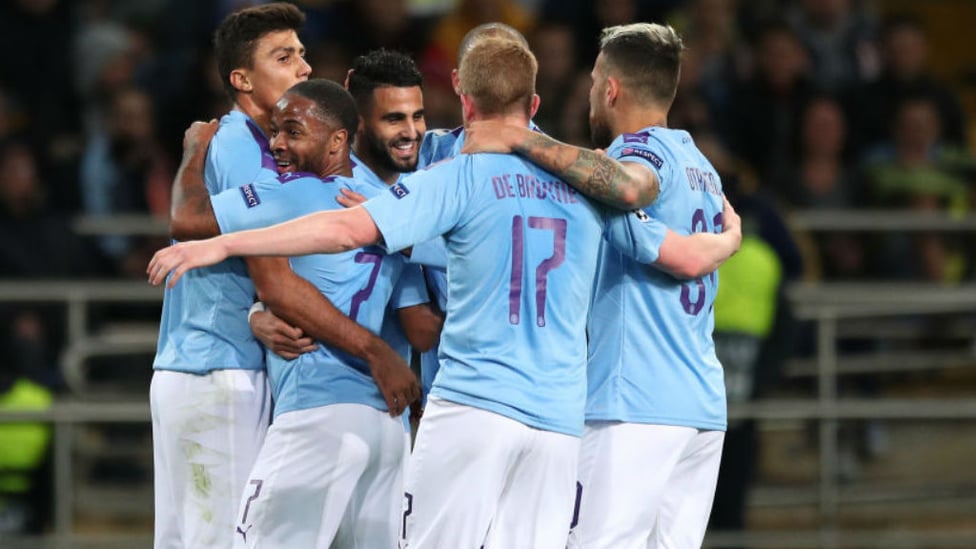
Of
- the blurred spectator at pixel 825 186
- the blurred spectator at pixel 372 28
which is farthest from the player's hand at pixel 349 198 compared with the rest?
the blurred spectator at pixel 372 28

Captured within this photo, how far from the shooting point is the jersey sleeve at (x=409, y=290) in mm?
5715

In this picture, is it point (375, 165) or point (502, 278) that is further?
point (375, 165)

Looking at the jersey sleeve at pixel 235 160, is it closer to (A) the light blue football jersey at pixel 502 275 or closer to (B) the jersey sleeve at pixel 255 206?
(B) the jersey sleeve at pixel 255 206

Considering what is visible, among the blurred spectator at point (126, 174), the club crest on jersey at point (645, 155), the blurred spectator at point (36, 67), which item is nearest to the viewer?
the club crest on jersey at point (645, 155)

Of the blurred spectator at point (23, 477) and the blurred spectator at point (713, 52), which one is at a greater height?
the blurred spectator at point (713, 52)

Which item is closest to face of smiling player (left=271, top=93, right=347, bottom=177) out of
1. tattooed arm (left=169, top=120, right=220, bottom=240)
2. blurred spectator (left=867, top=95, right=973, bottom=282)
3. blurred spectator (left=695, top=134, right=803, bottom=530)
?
tattooed arm (left=169, top=120, right=220, bottom=240)

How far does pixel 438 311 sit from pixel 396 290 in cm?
16

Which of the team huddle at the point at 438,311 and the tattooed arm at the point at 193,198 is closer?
the team huddle at the point at 438,311

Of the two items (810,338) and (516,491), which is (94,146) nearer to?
(810,338)

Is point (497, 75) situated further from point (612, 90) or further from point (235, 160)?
point (235, 160)

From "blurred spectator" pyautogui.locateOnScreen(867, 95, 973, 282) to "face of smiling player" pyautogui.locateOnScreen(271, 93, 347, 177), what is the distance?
5852mm

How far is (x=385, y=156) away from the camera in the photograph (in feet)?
19.6

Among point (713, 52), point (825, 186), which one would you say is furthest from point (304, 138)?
point (713, 52)

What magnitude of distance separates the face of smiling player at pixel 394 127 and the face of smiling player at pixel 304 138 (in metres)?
0.34
